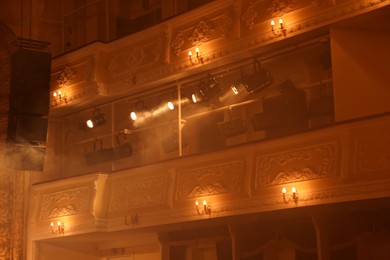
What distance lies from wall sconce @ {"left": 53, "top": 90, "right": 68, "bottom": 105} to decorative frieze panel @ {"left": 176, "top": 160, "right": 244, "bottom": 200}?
10.4 ft

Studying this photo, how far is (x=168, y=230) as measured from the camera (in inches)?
472

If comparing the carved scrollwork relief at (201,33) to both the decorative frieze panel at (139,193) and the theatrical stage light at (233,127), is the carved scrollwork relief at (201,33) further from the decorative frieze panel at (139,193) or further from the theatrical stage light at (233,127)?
the decorative frieze panel at (139,193)

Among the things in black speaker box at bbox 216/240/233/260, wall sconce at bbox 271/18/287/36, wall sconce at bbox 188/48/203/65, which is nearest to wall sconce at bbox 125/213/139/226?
black speaker box at bbox 216/240/233/260

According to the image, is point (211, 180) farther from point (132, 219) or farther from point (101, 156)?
point (101, 156)

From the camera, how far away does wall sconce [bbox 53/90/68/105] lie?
12.9m

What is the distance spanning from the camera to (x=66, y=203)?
12.2m

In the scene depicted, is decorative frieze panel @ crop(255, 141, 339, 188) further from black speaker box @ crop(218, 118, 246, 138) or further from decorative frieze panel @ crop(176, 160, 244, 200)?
black speaker box @ crop(218, 118, 246, 138)

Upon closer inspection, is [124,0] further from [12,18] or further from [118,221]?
[118,221]

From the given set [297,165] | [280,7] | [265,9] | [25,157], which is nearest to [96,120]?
[25,157]

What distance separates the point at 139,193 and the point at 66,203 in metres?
1.65

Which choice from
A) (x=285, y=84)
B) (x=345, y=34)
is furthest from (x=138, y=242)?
(x=345, y=34)

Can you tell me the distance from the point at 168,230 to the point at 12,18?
4945 mm

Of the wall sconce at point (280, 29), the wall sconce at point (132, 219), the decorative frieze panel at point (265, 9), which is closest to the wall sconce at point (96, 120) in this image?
the wall sconce at point (132, 219)

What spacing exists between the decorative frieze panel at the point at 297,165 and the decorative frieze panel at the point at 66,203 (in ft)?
11.1
